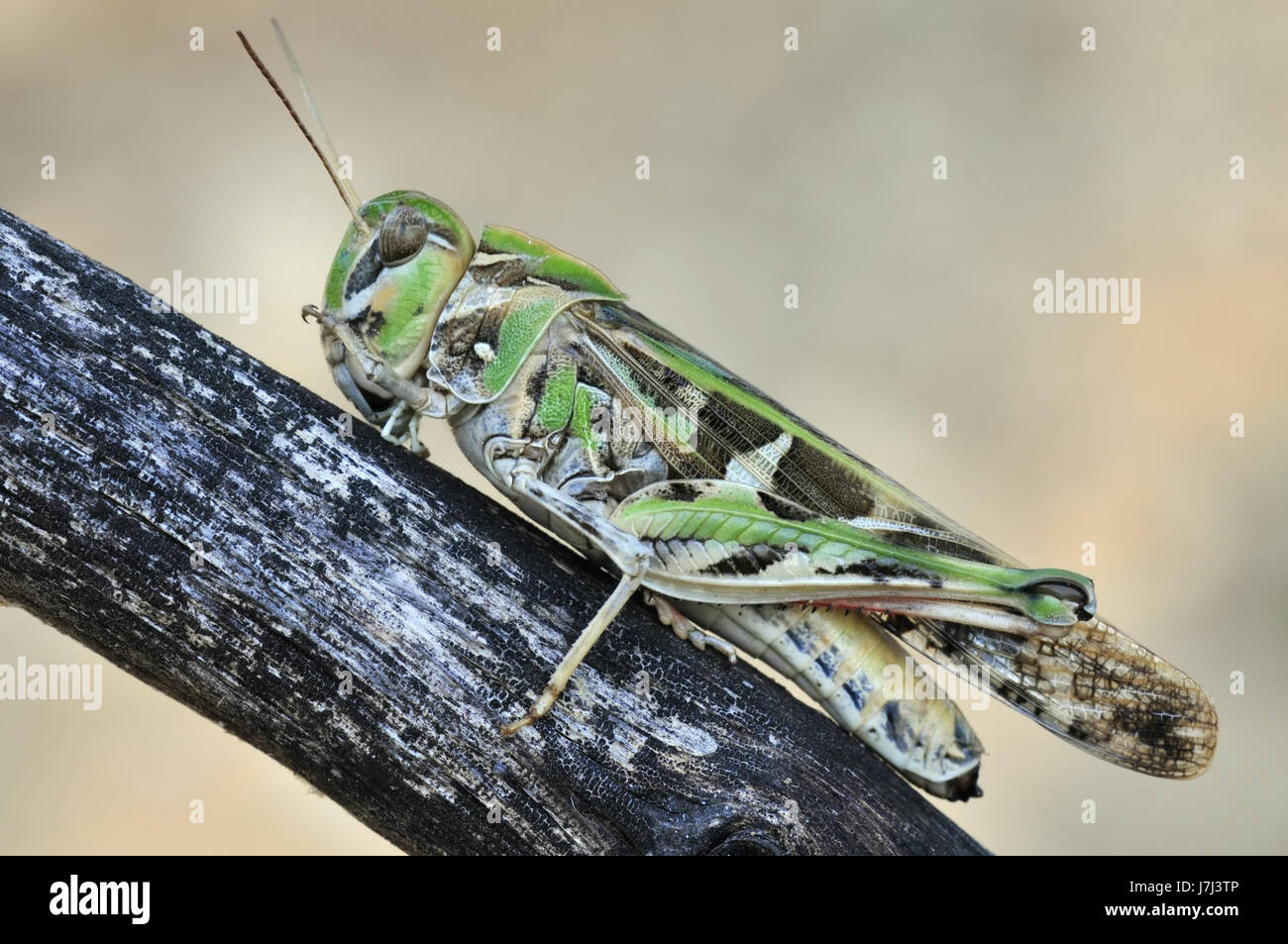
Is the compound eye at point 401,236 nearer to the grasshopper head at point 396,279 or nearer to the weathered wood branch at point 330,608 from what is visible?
the grasshopper head at point 396,279

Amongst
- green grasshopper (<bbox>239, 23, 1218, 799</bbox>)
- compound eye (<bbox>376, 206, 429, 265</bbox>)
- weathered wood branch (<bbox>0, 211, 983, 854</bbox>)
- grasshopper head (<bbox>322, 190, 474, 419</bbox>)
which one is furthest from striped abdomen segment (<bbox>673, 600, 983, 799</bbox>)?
compound eye (<bbox>376, 206, 429, 265</bbox>)

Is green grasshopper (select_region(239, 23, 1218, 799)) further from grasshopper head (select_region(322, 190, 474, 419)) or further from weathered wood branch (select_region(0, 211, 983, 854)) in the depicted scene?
weathered wood branch (select_region(0, 211, 983, 854))

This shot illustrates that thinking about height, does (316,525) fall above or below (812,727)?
above

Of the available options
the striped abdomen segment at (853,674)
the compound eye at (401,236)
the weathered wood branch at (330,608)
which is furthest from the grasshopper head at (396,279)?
the striped abdomen segment at (853,674)

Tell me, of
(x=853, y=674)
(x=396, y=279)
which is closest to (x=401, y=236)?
(x=396, y=279)
